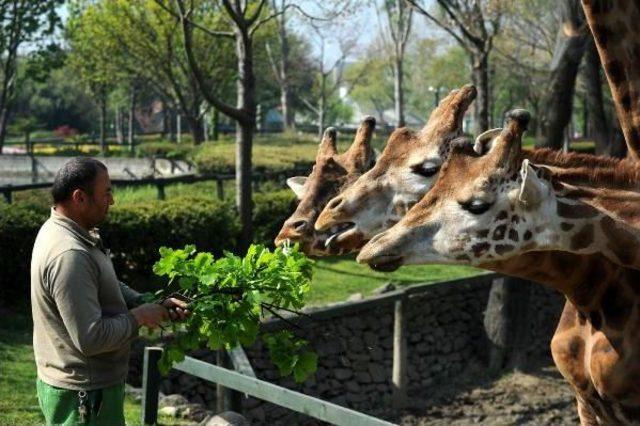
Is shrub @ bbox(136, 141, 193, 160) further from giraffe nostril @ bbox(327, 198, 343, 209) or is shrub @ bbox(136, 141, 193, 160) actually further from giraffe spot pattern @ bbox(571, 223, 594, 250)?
giraffe spot pattern @ bbox(571, 223, 594, 250)

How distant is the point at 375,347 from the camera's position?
28.8 feet

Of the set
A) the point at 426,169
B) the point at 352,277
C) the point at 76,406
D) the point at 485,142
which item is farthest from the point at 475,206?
the point at 352,277

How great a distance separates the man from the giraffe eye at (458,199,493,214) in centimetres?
131

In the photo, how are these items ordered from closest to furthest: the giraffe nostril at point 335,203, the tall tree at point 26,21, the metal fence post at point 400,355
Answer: the giraffe nostril at point 335,203
the metal fence post at point 400,355
the tall tree at point 26,21

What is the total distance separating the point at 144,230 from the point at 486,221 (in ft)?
27.0

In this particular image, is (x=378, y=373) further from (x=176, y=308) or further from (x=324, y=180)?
(x=176, y=308)

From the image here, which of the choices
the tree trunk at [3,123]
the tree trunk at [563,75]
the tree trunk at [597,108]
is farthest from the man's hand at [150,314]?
the tree trunk at [3,123]

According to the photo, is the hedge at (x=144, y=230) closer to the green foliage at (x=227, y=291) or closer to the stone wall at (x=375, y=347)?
the stone wall at (x=375, y=347)

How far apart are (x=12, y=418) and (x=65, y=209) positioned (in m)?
3.79

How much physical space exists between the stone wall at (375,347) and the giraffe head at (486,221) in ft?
16.0

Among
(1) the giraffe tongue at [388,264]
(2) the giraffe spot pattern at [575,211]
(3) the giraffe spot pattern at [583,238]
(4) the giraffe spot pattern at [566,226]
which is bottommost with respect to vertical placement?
(1) the giraffe tongue at [388,264]

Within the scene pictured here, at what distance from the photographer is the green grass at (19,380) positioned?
6953 millimetres

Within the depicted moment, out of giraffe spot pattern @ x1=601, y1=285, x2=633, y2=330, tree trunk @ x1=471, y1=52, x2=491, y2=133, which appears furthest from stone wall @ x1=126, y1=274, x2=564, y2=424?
giraffe spot pattern @ x1=601, y1=285, x2=633, y2=330

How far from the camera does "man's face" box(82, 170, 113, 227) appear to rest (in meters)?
3.68
